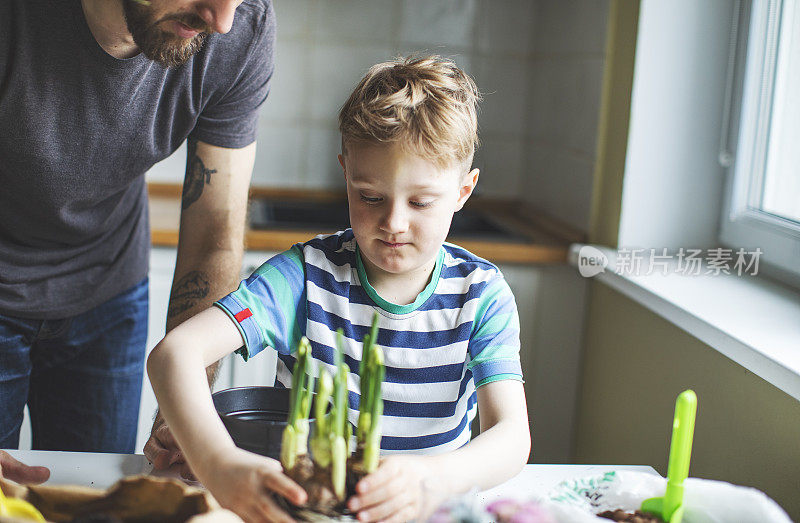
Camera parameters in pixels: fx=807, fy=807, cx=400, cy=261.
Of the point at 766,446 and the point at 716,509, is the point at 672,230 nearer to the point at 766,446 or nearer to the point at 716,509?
the point at 766,446

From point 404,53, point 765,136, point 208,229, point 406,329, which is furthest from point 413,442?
point 404,53

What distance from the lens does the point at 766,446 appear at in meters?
1.24

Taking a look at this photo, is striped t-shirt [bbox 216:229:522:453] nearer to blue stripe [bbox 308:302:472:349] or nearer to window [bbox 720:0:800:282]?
blue stripe [bbox 308:302:472:349]

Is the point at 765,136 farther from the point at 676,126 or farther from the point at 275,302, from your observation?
the point at 275,302

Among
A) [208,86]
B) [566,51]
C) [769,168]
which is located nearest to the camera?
[208,86]

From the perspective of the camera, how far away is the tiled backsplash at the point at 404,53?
2.48 metres

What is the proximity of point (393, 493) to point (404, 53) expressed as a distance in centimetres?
203

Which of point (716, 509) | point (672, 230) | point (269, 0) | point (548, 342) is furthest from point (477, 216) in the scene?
point (716, 509)

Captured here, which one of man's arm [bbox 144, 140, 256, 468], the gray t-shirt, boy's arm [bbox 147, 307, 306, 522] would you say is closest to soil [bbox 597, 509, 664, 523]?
boy's arm [bbox 147, 307, 306, 522]

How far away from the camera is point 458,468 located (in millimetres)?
820

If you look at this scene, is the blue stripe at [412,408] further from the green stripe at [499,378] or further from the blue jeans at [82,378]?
the blue jeans at [82,378]

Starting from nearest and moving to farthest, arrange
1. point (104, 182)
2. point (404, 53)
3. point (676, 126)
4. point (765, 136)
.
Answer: point (104, 182) < point (765, 136) < point (676, 126) < point (404, 53)

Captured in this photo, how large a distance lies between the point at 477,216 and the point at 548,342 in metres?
0.54

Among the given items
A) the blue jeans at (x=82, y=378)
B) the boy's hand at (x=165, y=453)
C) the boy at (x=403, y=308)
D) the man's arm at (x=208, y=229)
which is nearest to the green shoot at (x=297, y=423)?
the boy at (x=403, y=308)
